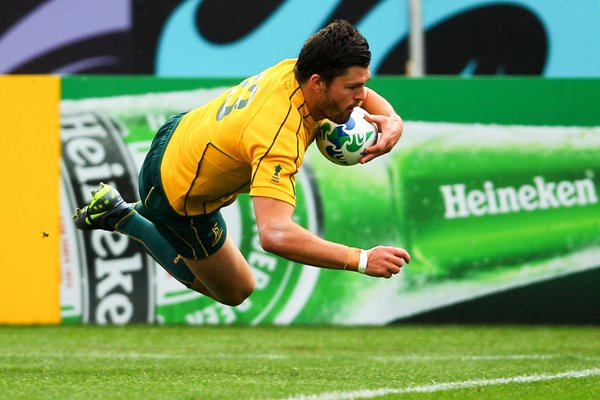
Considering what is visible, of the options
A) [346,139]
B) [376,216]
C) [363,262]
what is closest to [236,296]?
[346,139]

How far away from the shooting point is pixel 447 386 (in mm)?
6660

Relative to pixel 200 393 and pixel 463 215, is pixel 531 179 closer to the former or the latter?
pixel 463 215

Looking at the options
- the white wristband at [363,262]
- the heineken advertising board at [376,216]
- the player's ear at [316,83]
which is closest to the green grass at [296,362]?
the heineken advertising board at [376,216]

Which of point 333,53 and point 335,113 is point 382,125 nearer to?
point 335,113

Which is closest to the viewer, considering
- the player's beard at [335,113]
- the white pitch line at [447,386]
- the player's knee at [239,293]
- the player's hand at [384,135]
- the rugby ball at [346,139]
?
the white pitch line at [447,386]

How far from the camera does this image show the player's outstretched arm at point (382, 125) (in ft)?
21.6

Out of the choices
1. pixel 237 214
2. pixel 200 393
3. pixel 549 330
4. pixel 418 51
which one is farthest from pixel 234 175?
pixel 418 51

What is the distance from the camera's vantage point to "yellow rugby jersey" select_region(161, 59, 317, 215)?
604cm

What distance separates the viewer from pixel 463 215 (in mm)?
11430

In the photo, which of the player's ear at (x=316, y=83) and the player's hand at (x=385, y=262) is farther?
the player's ear at (x=316, y=83)

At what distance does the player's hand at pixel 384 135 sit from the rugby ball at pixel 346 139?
0.22ft

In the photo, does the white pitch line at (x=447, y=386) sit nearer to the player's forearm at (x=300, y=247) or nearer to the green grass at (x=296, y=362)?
the green grass at (x=296, y=362)

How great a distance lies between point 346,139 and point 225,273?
1430mm

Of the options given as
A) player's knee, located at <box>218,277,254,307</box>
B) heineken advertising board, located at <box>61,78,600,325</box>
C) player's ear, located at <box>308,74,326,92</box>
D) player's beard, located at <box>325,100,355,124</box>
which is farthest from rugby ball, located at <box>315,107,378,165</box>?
heineken advertising board, located at <box>61,78,600,325</box>
